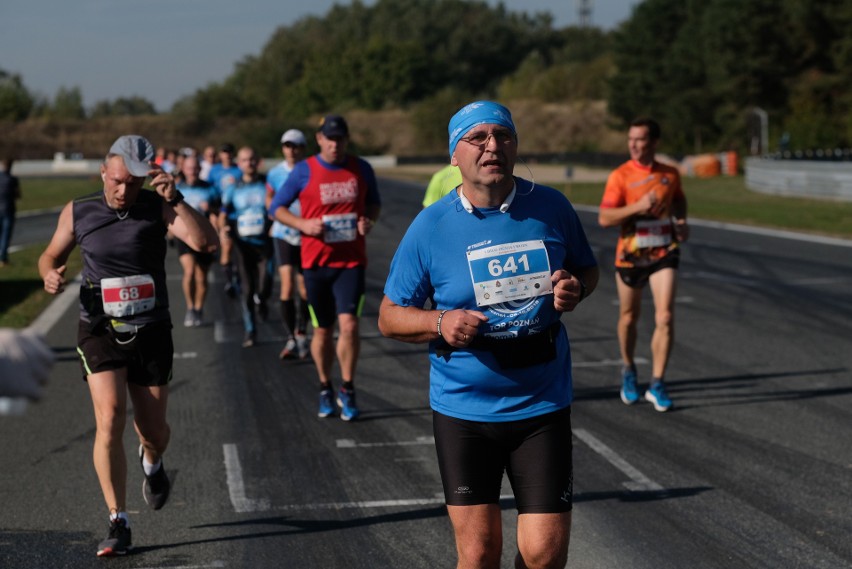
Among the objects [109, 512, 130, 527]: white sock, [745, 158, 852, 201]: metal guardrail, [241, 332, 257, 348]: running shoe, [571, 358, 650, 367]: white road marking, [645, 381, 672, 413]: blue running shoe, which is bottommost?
[745, 158, 852, 201]: metal guardrail

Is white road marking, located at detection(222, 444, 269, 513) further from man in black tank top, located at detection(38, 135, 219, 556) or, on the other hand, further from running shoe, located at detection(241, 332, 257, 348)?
running shoe, located at detection(241, 332, 257, 348)

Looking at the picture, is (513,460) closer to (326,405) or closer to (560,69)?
(326,405)

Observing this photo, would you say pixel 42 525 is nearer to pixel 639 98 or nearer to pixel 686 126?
→ pixel 686 126

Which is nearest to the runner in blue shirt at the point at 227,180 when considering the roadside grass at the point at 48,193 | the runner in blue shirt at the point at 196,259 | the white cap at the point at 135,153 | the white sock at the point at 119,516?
the runner in blue shirt at the point at 196,259

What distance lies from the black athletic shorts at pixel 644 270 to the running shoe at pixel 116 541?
475 centimetres

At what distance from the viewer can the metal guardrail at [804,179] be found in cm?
3328

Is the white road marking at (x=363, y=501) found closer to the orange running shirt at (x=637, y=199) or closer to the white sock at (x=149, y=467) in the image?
the white sock at (x=149, y=467)

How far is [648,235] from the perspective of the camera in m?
9.60

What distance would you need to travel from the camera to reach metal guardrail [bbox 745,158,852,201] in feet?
109

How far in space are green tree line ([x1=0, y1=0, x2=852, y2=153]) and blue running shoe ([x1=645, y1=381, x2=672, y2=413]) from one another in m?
48.1

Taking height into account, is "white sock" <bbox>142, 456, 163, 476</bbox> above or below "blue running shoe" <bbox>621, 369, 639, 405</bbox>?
above

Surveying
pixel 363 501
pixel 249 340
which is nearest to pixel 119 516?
pixel 363 501

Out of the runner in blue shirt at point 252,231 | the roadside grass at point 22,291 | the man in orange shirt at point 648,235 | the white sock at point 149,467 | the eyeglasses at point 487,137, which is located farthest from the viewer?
the roadside grass at point 22,291

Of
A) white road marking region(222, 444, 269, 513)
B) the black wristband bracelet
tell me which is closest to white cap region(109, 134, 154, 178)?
the black wristband bracelet
